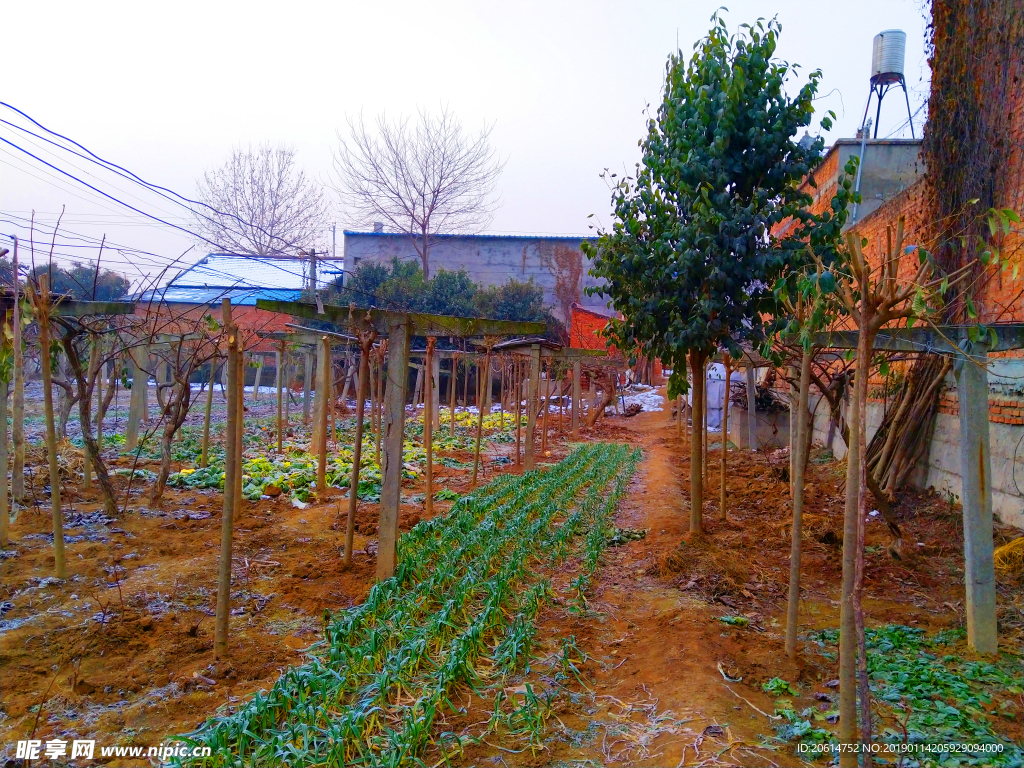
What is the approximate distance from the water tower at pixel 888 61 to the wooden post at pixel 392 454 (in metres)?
11.9

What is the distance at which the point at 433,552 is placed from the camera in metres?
6.97

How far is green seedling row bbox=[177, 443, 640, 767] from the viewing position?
3.55m

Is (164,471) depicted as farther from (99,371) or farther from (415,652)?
(415,652)

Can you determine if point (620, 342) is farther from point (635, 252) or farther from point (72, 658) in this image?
point (72, 658)

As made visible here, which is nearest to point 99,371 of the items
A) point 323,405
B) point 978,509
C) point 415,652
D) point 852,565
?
point 323,405

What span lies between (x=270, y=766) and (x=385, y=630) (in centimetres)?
155

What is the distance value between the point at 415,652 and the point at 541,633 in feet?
4.22

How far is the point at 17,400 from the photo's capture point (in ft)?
21.4

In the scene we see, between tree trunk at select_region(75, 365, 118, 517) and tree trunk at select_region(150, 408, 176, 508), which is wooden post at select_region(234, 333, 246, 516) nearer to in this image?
tree trunk at select_region(150, 408, 176, 508)

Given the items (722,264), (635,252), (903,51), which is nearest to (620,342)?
(635,252)

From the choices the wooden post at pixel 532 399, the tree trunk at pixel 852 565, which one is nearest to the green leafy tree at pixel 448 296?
the wooden post at pixel 532 399

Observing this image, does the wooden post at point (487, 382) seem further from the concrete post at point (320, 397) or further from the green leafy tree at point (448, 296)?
the green leafy tree at point (448, 296)

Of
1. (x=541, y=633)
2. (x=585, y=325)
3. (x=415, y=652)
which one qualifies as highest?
(x=585, y=325)

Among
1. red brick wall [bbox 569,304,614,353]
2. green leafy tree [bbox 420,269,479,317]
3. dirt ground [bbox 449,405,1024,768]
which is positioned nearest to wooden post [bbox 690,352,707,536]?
dirt ground [bbox 449,405,1024,768]
